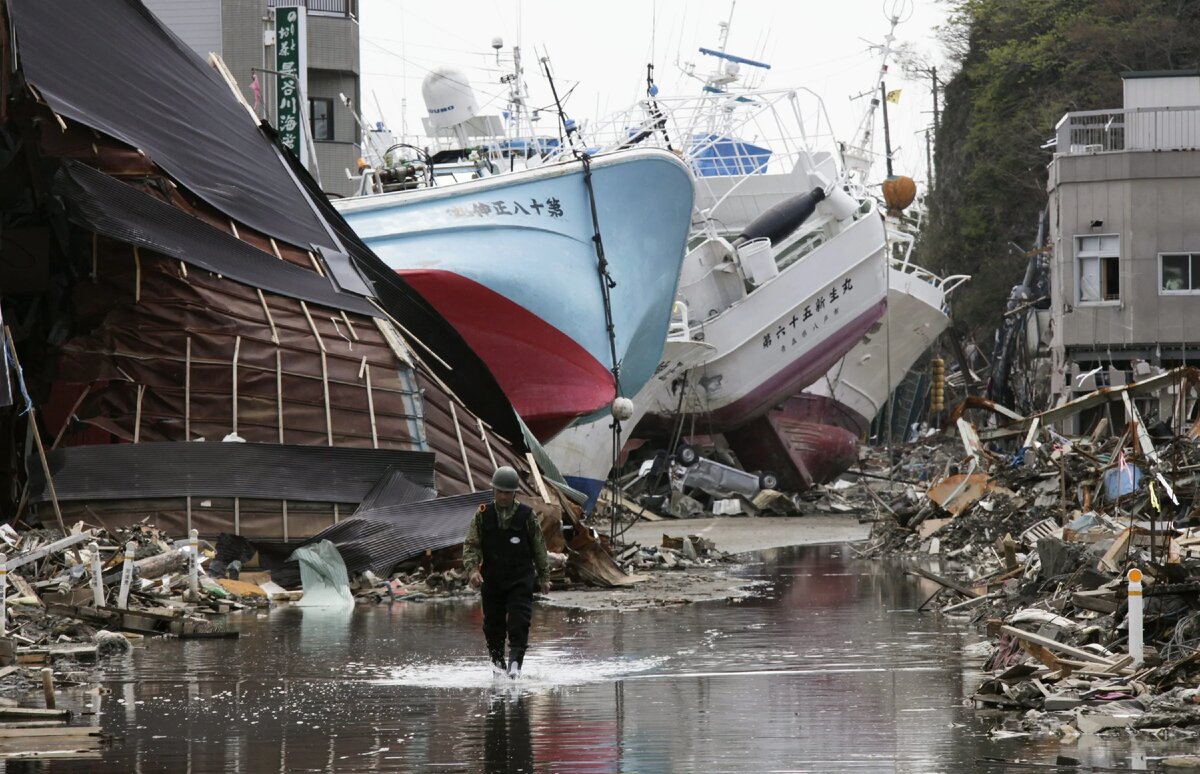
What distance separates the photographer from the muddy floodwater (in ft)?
25.8

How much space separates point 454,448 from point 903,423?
48696 millimetres

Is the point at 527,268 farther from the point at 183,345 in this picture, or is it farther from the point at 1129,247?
the point at 1129,247

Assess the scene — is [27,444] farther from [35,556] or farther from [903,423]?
[903,423]

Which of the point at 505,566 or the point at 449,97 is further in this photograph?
the point at 449,97

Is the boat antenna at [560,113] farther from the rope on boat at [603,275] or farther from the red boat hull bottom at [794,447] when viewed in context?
the red boat hull bottom at [794,447]

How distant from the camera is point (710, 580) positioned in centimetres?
2000

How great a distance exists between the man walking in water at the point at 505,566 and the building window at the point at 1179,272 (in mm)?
27644

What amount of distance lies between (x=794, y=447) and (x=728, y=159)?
7533 mm

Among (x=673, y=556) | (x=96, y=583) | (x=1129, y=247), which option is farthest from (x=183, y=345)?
(x=1129, y=247)

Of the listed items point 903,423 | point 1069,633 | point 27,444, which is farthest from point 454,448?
point 903,423

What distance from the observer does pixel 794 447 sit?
45.2 m

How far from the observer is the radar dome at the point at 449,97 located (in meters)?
39.1

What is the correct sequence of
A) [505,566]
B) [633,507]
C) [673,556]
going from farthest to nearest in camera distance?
1. [633,507]
2. [673,556]
3. [505,566]

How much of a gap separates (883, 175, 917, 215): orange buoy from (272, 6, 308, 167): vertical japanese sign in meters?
17.0
